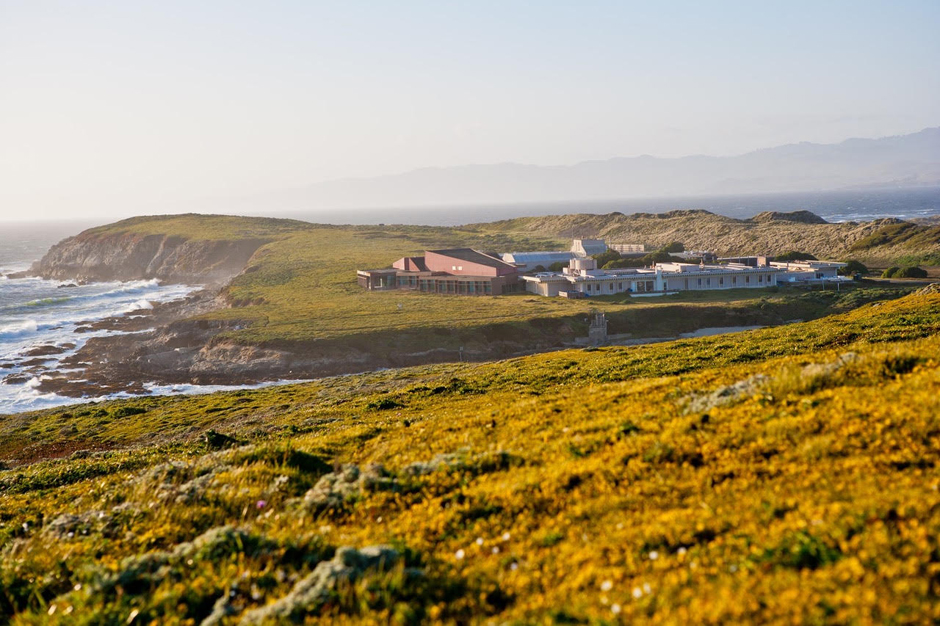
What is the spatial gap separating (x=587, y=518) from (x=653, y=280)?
103 m

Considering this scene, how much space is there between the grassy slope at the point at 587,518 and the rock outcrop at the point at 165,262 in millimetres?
163384

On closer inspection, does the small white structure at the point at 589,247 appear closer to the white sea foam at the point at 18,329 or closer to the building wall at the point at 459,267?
the building wall at the point at 459,267

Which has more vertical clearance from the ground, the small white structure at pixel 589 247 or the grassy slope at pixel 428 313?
the small white structure at pixel 589 247

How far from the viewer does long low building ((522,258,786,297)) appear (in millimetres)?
108062

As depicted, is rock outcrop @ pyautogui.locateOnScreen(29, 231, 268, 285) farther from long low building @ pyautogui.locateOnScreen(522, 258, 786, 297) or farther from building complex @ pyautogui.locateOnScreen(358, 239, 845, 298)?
long low building @ pyautogui.locateOnScreen(522, 258, 786, 297)

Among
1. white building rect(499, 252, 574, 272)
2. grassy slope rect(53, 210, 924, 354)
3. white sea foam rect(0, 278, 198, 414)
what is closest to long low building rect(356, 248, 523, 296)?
grassy slope rect(53, 210, 924, 354)

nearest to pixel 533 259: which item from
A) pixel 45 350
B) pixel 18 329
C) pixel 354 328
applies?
pixel 354 328

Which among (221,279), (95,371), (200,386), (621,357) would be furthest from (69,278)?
(621,357)

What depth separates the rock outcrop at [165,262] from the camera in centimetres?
17475

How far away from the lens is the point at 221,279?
167 meters

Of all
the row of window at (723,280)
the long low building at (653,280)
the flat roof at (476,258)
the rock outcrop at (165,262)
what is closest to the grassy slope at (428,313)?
the row of window at (723,280)

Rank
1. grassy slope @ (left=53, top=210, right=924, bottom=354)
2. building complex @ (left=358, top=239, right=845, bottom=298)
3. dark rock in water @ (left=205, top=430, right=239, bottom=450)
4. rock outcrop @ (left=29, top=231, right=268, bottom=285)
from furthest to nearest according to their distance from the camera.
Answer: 1. rock outcrop @ (left=29, top=231, right=268, bottom=285)
2. building complex @ (left=358, top=239, right=845, bottom=298)
3. grassy slope @ (left=53, top=210, right=924, bottom=354)
4. dark rock in water @ (left=205, top=430, right=239, bottom=450)

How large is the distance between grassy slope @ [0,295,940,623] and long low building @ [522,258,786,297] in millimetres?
91302

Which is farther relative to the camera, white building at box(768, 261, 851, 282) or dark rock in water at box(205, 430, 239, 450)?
white building at box(768, 261, 851, 282)
